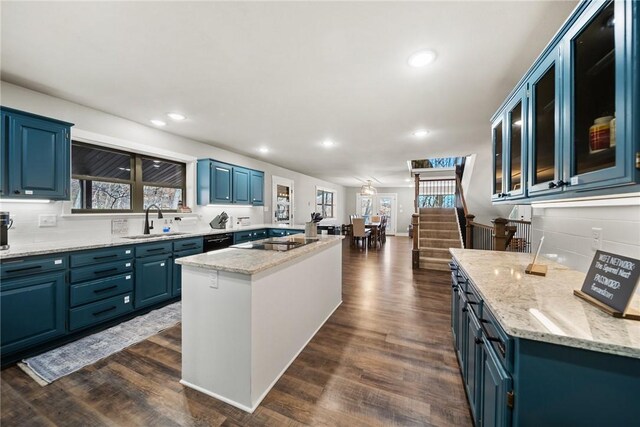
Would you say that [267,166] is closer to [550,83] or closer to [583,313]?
[550,83]

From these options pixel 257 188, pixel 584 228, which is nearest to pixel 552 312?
pixel 584 228

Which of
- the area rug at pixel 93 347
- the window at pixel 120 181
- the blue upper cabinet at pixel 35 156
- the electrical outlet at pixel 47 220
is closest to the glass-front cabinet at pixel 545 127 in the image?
the area rug at pixel 93 347

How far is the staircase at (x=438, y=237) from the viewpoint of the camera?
5414 mm

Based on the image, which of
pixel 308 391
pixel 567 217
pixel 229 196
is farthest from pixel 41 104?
pixel 567 217

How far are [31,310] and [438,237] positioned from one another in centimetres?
684

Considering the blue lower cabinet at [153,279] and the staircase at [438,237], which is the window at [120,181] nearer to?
the blue lower cabinet at [153,279]

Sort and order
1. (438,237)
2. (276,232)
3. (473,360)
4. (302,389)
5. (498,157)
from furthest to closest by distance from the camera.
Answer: (438,237) < (276,232) < (498,157) < (302,389) < (473,360)

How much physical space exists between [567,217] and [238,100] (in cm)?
312

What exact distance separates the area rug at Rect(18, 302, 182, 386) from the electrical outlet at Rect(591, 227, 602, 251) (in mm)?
3661

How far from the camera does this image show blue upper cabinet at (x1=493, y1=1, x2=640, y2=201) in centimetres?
85

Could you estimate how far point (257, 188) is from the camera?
5.47m

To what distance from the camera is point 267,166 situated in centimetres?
632

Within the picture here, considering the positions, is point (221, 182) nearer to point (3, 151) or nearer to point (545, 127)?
point (3, 151)

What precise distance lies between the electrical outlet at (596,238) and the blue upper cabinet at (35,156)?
4430 millimetres
